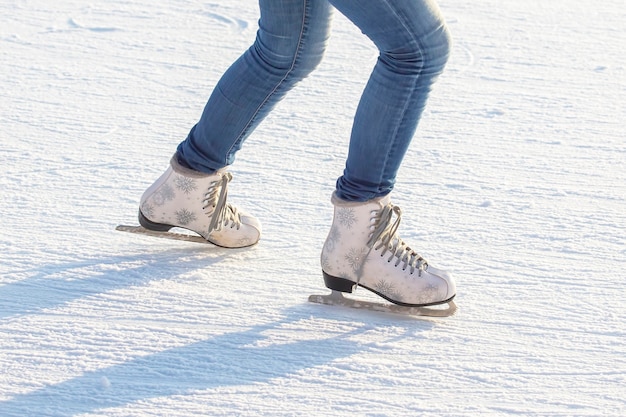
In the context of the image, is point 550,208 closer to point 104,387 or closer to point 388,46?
point 388,46

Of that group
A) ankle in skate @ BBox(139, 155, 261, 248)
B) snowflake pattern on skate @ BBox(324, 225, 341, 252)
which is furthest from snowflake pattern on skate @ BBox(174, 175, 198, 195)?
snowflake pattern on skate @ BBox(324, 225, 341, 252)

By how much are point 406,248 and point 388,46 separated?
1.43 ft

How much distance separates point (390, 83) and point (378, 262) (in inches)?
14.4

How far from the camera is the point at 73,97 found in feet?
10.6

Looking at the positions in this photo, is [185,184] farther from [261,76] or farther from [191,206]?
[261,76]

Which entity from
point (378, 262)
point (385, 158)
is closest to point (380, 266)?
point (378, 262)

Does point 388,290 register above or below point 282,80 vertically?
below

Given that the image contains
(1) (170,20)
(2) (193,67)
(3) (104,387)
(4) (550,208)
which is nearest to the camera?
(3) (104,387)

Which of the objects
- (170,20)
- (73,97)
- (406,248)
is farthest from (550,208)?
(170,20)

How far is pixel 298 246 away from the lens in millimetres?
2281

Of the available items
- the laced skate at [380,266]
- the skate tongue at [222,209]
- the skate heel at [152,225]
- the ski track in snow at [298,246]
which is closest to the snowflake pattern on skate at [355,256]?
the laced skate at [380,266]

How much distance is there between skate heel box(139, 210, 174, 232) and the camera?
2.19 m

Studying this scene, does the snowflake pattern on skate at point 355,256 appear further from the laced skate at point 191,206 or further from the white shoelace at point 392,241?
the laced skate at point 191,206

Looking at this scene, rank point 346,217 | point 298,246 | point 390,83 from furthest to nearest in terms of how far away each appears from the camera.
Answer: point 298,246 < point 346,217 < point 390,83
